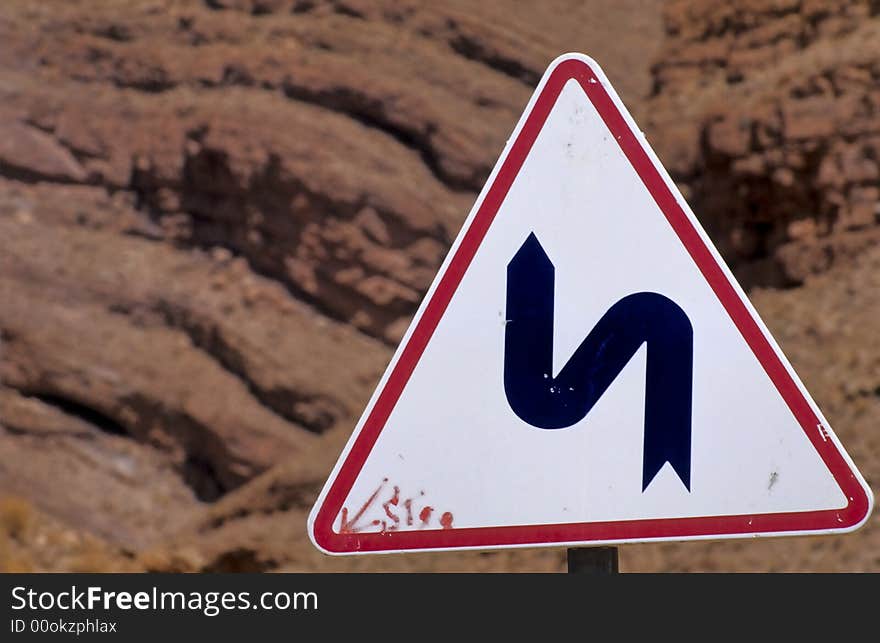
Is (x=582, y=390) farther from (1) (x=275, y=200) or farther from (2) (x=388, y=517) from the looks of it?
(1) (x=275, y=200)

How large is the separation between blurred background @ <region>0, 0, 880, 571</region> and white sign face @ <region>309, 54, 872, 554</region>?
5252 millimetres

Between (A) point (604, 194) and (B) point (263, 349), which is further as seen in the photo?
(B) point (263, 349)

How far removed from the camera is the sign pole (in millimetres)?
2066

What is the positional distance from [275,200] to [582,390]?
7.00m

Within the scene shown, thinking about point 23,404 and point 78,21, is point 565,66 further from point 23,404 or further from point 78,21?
point 78,21

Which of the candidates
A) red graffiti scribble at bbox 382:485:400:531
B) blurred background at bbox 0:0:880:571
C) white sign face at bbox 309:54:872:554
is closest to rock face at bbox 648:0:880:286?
blurred background at bbox 0:0:880:571

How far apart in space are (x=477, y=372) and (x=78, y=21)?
8.51 metres

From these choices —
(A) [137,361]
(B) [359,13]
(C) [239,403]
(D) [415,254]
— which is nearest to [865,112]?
(D) [415,254]

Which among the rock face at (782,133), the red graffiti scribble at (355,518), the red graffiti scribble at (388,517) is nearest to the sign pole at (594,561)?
the red graffiti scribble at (388,517)

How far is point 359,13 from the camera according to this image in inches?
358

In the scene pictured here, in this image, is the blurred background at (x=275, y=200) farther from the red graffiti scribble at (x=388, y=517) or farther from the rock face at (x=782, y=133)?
the red graffiti scribble at (x=388, y=517)

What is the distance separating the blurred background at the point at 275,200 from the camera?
768 cm

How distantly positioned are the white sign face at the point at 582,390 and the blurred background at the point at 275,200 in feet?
17.2

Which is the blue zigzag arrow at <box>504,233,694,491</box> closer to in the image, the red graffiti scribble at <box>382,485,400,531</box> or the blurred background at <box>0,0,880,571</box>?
the red graffiti scribble at <box>382,485,400,531</box>
